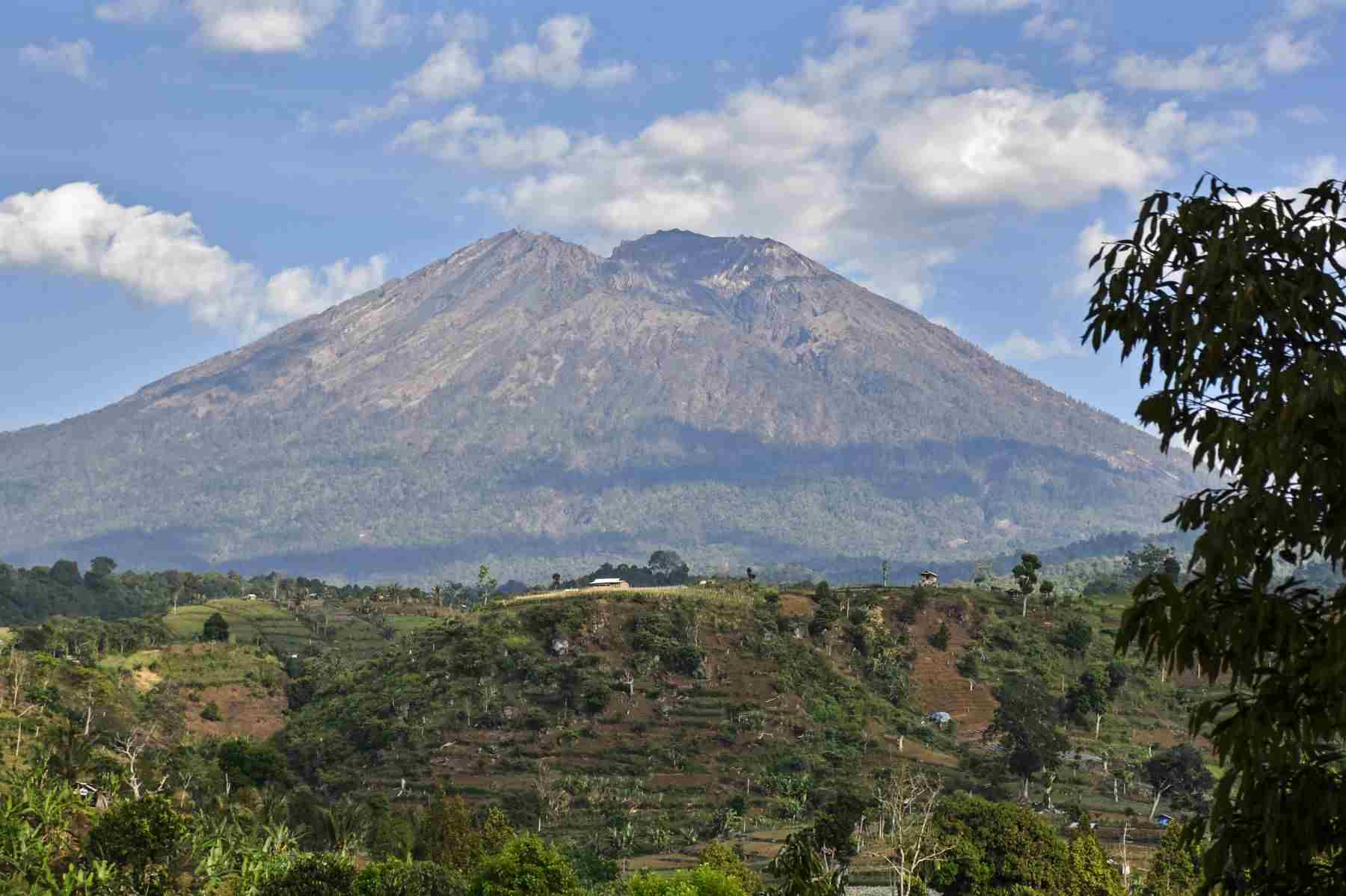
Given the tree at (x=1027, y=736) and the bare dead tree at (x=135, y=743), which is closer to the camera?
the bare dead tree at (x=135, y=743)

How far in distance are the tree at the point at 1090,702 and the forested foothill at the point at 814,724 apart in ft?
6.72

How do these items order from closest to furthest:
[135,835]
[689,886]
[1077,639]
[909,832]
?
[689,886], [135,835], [909,832], [1077,639]

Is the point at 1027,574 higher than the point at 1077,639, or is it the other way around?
the point at 1027,574

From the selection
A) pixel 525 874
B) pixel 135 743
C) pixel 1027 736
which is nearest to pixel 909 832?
pixel 525 874

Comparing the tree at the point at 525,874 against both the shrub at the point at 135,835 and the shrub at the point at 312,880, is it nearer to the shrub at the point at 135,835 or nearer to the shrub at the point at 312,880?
the shrub at the point at 312,880

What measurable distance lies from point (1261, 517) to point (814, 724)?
5157 inches

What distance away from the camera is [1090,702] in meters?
149

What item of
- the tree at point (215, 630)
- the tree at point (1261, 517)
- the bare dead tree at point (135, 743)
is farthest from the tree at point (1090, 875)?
the tree at point (215, 630)

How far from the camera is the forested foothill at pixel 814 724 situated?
13227 millimetres

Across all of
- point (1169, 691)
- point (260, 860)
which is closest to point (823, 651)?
point (1169, 691)

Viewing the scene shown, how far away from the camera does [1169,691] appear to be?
538 ft

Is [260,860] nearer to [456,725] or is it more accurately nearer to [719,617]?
[456,725]

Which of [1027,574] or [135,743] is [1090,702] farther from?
[135,743]

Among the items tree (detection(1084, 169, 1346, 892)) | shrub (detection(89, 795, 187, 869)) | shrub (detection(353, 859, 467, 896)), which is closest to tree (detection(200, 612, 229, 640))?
shrub (detection(353, 859, 467, 896))
